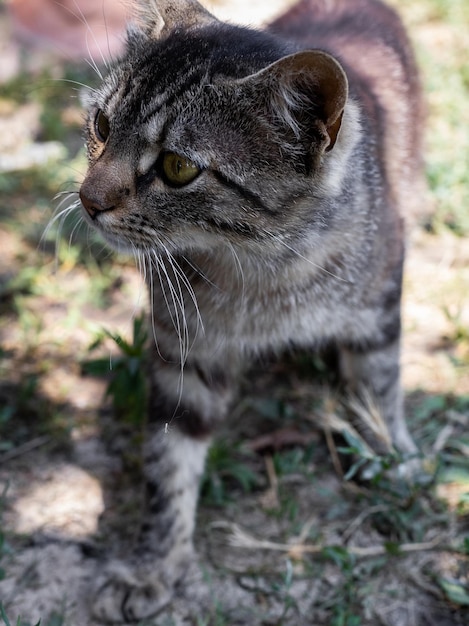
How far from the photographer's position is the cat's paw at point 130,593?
2.42 m

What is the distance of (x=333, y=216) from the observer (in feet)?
7.62

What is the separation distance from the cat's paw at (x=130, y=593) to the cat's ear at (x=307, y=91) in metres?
1.46

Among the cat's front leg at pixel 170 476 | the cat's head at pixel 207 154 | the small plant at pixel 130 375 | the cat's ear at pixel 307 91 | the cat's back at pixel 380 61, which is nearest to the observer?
the cat's ear at pixel 307 91

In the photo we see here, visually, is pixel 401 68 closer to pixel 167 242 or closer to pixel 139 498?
pixel 167 242

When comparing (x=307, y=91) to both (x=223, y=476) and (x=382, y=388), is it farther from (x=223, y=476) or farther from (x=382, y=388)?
(x=223, y=476)

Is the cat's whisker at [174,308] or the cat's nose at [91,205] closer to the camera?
the cat's nose at [91,205]

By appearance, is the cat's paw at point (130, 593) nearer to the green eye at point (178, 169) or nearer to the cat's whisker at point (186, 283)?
the cat's whisker at point (186, 283)

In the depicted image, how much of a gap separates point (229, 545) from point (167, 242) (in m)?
1.15

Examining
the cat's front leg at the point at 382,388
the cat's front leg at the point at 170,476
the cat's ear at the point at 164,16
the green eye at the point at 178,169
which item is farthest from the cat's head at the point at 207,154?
the cat's front leg at the point at 382,388

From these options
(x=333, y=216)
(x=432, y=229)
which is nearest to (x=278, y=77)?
(x=333, y=216)

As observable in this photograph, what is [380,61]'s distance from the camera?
11.5ft

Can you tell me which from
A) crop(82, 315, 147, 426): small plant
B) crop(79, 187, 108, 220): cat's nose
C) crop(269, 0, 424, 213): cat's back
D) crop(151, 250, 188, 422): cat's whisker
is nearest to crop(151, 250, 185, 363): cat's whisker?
crop(151, 250, 188, 422): cat's whisker

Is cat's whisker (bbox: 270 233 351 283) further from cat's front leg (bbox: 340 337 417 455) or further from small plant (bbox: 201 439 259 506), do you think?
small plant (bbox: 201 439 259 506)

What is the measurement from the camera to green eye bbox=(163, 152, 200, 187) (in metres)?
2.04
